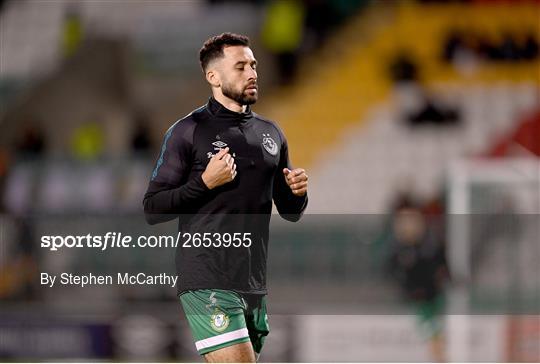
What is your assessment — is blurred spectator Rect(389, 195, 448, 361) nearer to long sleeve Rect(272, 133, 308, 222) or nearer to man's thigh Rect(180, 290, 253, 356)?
long sleeve Rect(272, 133, 308, 222)

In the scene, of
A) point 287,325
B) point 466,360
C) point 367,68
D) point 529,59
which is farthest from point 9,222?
point 529,59

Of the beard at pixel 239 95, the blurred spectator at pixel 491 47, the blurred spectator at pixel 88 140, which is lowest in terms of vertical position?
the beard at pixel 239 95

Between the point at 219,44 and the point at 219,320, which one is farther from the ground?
the point at 219,44

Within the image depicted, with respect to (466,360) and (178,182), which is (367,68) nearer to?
(466,360)

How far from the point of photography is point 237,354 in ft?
18.2

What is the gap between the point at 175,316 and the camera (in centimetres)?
1358

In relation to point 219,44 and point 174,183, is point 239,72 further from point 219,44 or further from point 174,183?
point 174,183

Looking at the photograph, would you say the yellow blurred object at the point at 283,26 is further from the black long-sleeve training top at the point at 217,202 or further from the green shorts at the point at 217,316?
the green shorts at the point at 217,316

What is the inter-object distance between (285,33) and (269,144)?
41.5 ft

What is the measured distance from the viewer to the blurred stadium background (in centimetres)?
1329

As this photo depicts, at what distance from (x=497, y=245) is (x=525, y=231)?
33cm

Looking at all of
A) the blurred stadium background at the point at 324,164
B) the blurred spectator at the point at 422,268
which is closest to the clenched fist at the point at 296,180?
the blurred stadium background at the point at 324,164

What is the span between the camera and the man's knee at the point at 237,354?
555 cm

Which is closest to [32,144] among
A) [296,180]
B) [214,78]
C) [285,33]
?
[285,33]
